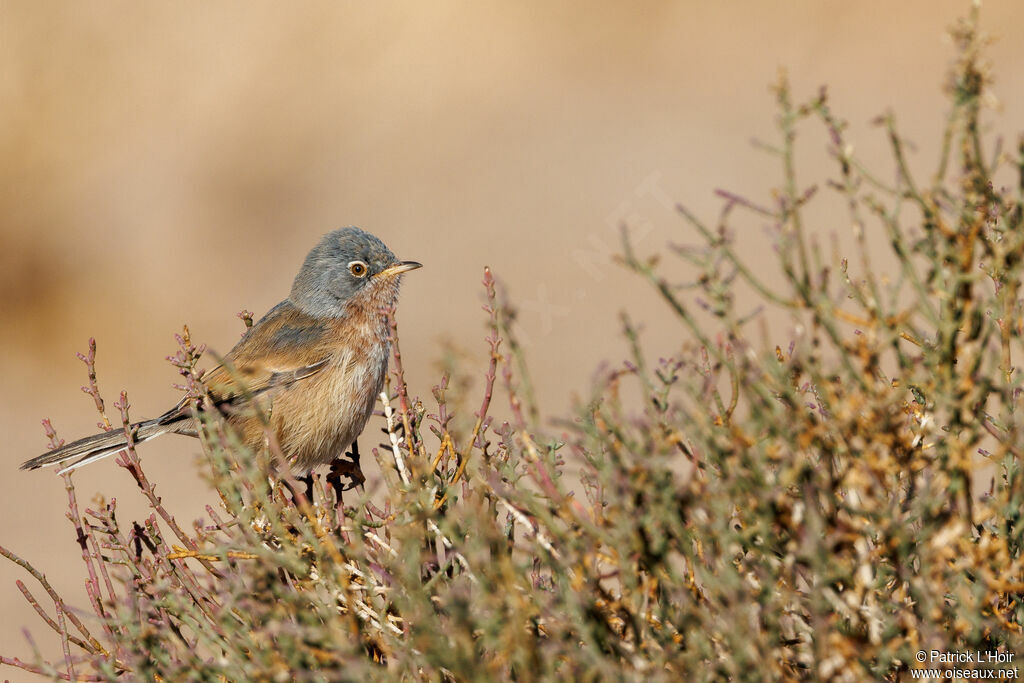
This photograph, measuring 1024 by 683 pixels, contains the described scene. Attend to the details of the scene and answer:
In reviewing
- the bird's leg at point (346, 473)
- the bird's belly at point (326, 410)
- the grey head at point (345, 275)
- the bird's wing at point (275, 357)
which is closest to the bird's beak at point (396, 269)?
the grey head at point (345, 275)

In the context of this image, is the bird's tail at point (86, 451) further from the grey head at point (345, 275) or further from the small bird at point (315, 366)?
the grey head at point (345, 275)

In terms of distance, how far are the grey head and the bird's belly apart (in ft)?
1.31

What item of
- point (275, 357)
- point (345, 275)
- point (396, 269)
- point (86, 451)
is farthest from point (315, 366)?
point (86, 451)

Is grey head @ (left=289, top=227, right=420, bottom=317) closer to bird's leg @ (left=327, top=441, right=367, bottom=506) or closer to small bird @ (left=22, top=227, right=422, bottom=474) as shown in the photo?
small bird @ (left=22, top=227, right=422, bottom=474)

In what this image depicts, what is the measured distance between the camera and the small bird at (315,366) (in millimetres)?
4758

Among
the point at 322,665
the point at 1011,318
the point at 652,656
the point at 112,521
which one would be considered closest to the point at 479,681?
the point at 652,656

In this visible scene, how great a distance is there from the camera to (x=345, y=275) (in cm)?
534

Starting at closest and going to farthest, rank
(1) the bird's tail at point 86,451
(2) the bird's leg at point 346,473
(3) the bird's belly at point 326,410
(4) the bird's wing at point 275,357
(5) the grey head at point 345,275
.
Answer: (2) the bird's leg at point 346,473, (1) the bird's tail at point 86,451, (3) the bird's belly at point 326,410, (4) the bird's wing at point 275,357, (5) the grey head at point 345,275

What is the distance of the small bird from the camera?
4.76m

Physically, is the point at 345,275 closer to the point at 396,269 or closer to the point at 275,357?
the point at 396,269

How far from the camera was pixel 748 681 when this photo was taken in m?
1.76

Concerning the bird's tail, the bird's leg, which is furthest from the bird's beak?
the bird's tail

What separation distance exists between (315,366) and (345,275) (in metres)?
0.57

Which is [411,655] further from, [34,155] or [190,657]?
[34,155]
